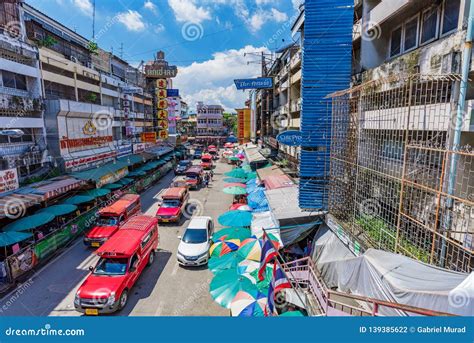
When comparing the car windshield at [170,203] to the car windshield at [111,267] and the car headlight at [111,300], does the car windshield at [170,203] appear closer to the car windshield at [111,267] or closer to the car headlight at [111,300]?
the car windshield at [111,267]

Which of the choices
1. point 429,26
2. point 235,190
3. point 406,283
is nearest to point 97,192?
point 235,190

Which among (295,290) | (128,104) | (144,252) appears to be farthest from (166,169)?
(295,290)

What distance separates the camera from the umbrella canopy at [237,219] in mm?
14020

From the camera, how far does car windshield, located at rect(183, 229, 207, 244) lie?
42.6 ft

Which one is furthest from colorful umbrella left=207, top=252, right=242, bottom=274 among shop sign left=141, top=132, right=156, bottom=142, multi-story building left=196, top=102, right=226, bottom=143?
multi-story building left=196, top=102, right=226, bottom=143

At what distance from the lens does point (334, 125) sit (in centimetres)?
1027

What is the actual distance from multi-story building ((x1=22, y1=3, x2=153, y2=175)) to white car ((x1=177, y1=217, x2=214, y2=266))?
509 inches

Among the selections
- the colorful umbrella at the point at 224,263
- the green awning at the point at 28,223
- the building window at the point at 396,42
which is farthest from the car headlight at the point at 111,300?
the building window at the point at 396,42

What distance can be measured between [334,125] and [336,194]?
105 inches

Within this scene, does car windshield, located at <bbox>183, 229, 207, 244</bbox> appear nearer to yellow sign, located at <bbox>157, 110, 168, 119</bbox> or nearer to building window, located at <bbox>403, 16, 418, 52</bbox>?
building window, located at <bbox>403, 16, 418, 52</bbox>

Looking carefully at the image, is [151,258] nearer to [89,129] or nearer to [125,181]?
[125,181]

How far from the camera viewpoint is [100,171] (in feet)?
72.3

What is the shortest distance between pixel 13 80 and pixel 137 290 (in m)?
16.1

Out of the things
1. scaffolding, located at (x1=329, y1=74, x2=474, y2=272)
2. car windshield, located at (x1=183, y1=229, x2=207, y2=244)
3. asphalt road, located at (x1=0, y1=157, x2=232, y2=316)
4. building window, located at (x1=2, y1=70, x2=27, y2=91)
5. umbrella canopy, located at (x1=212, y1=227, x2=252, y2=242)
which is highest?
building window, located at (x1=2, y1=70, x2=27, y2=91)
